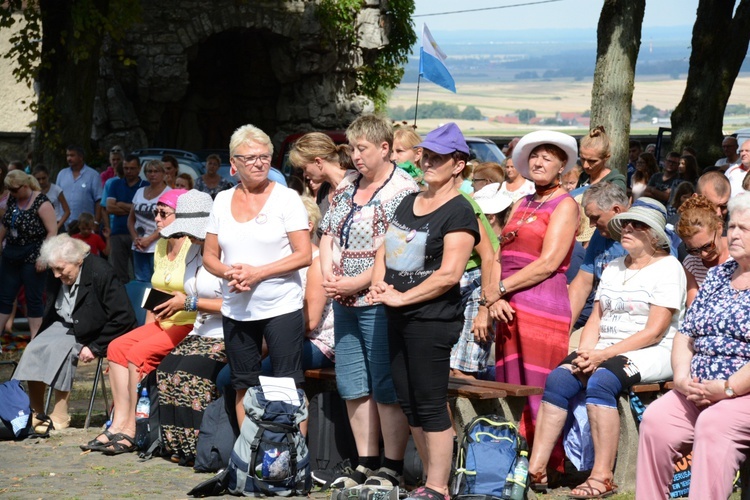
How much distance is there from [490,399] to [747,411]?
1621 mm

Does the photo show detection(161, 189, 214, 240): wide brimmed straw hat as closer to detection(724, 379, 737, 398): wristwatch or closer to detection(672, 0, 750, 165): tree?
detection(724, 379, 737, 398): wristwatch

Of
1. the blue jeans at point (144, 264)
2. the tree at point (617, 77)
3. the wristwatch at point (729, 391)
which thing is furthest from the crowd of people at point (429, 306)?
the tree at point (617, 77)

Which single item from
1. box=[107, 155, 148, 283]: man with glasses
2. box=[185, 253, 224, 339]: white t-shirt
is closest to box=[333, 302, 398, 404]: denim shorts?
box=[185, 253, 224, 339]: white t-shirt

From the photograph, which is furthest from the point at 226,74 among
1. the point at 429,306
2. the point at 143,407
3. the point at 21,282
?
the point at 429,306

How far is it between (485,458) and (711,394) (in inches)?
46.7

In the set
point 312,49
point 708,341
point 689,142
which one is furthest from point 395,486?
point 312,49

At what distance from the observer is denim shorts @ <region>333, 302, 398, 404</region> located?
5.96 metres

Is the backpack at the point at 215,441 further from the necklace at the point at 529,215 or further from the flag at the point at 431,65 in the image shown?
the flag at the point at 431,65

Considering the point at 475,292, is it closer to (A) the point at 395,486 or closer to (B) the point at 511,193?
(A) the point at 395,486

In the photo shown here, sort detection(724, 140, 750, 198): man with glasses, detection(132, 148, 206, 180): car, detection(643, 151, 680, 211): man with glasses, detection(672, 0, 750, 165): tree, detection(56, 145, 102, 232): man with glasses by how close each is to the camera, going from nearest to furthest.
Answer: detection(724, 140, 750, 198): man with glasses, detection(643, 151, 680, 211): man with glasses, detection(56, 145, 102, 232): man with glasses, detection(132, 148, 206, 180): car, detection(672, 0, 750, 165): tree

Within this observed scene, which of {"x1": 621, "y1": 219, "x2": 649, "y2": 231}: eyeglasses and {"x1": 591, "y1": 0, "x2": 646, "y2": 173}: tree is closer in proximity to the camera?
{"x1": 621, "y1": 219, "x2": 649, "y2": 231}: eyeglasses

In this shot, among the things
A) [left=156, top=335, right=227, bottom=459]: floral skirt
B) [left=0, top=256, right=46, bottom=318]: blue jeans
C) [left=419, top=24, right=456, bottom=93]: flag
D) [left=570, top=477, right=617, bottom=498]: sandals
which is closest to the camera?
[left=570, top=477, right=617, bottom=498]: sandals

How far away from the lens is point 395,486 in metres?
5.89

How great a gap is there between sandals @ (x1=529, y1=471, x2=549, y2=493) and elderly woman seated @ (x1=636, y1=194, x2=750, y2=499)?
834mm
